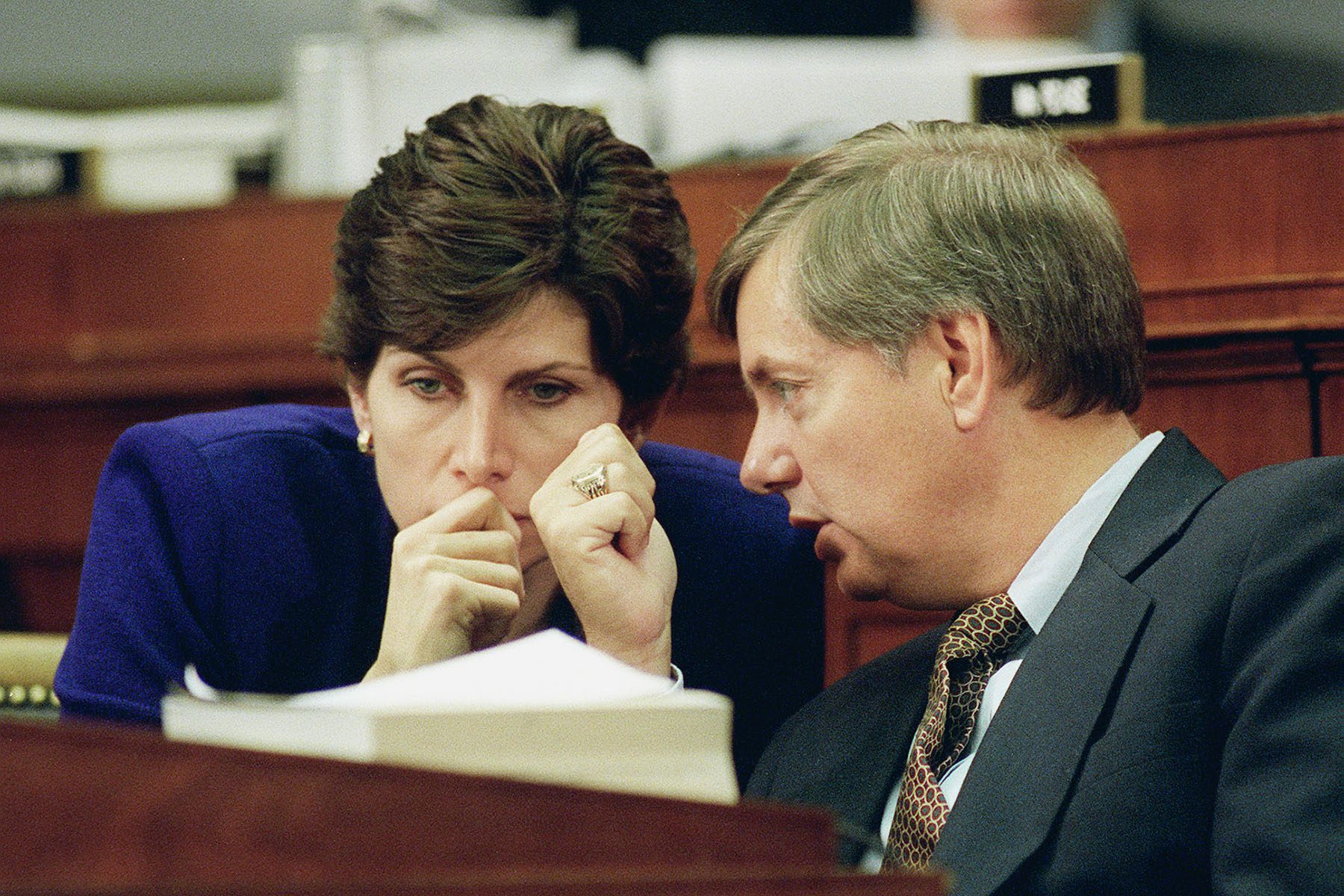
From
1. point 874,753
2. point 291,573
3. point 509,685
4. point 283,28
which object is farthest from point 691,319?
point 283,28

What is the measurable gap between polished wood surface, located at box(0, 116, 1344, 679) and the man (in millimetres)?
351

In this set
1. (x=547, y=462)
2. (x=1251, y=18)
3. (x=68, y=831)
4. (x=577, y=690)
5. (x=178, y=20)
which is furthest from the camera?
(x=178, y=20)

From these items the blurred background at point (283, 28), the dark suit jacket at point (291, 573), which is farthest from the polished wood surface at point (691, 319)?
the blurred background at point (283, 28)

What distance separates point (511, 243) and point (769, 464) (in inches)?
13.9

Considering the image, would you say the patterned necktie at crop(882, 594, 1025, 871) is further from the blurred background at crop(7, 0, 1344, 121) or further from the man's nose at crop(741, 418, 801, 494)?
the blurred background at crop(7, 0, 1344, 121)

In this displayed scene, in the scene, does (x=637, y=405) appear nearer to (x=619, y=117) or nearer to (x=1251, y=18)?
(x=619, y=117)

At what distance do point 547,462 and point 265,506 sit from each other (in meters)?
0.33

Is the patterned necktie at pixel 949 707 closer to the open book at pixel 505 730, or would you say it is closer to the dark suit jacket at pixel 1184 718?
the dark suit jacket at pixel 1184 718

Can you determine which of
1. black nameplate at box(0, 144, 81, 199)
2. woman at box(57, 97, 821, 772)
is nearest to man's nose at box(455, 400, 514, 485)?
woman at box(57, 97, 821, 772)

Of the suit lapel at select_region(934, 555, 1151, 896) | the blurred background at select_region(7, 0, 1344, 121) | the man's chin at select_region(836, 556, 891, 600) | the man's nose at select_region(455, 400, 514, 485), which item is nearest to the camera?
the suit lapel at select_region(934, 555, 1151, 896)

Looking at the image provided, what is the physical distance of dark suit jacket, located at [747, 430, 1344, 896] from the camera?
1.05 m

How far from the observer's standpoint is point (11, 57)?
4180 millimetres

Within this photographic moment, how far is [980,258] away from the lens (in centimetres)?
140

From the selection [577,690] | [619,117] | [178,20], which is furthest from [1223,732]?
[178,20]
